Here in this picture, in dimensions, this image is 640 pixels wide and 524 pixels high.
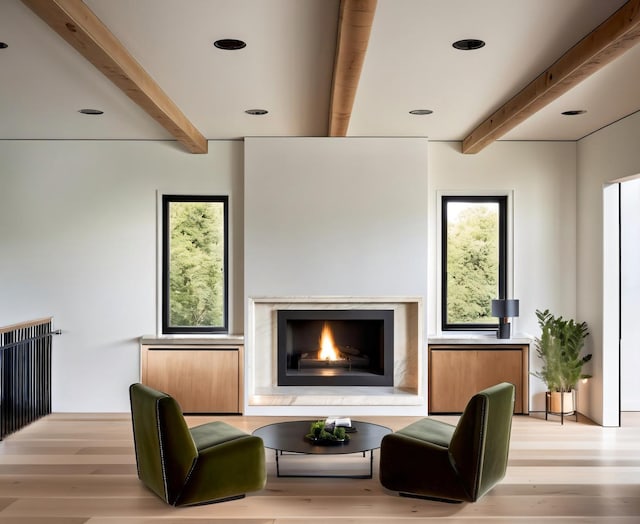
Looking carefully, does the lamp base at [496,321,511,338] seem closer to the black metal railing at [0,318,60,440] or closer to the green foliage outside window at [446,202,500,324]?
the green foliage outside window at [446,202,500,324]

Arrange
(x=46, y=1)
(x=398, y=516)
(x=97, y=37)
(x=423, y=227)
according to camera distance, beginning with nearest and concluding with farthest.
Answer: (x=46, y=1), (x=97, y=37), (x=398, y=516), (x=423, y=227)

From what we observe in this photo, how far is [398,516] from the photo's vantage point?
13.4 feet

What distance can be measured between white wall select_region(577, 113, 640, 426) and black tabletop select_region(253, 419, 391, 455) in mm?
2501

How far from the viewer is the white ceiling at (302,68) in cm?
348

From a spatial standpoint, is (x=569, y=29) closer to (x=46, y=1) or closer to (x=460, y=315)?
(x=46, y=1)

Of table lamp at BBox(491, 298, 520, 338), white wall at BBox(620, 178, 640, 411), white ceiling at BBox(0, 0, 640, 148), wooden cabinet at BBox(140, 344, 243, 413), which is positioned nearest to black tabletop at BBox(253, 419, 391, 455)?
wooden cabinet at BBox(140, 344, 243, 413)

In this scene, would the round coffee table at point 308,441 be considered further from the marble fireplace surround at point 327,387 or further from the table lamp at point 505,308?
the table lamp at point 505,308

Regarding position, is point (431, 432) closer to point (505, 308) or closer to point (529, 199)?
point (505, 308)

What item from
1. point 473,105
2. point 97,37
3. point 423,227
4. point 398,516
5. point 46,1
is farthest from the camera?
point 423,227

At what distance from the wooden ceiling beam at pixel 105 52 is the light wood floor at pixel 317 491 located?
256cm

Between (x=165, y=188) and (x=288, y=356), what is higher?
(x=165, y=188)

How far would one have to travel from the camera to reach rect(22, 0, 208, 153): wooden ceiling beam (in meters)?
3.16

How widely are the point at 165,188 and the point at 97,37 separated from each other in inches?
140

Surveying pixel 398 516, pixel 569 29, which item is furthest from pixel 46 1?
pixel 398 516
